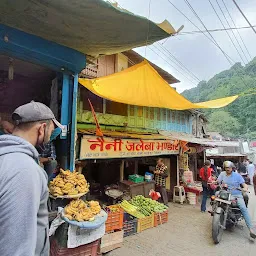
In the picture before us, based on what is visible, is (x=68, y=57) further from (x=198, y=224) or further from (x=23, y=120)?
(x=198, y=224)

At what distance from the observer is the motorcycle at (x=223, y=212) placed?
5.61m

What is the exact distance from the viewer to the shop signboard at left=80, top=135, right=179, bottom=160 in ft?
20.1

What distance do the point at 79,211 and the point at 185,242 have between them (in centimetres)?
367

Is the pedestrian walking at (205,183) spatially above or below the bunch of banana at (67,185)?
below

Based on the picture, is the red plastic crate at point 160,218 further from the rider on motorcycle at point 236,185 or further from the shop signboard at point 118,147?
the rider on motorcycle at point 236,185

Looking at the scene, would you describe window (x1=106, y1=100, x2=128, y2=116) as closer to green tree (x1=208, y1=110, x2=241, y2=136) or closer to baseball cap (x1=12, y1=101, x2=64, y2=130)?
baseball cap (x1=12, y1=101, x2=64, y2=130)

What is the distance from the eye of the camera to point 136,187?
8516 mm

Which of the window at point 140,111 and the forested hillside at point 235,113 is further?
the forested hillside at point 235,113

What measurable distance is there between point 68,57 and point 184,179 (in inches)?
357

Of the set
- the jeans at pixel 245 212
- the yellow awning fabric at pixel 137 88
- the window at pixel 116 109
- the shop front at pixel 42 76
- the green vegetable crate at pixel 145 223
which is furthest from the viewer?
the window at pixel 116 109

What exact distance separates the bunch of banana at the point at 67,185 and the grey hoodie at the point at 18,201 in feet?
9.00

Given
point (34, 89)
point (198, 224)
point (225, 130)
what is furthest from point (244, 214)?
point (225, 130)

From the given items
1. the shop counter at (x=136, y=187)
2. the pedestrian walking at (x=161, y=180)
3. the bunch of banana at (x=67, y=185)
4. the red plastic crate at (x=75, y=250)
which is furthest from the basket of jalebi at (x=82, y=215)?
the pedestrian walking at (x=161, y=180)

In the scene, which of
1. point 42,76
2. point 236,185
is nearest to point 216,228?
point 236,185
